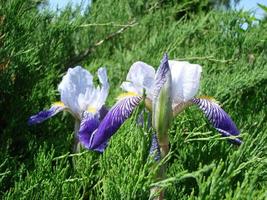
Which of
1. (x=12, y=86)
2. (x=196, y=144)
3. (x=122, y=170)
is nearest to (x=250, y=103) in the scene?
(x=196, y=144)

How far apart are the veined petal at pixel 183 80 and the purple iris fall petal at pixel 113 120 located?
12 centimetres

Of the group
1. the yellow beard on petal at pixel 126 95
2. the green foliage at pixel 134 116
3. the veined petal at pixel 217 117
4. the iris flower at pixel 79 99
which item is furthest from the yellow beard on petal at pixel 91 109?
the veined petal at pixel 217 117

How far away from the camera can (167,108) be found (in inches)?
56.2

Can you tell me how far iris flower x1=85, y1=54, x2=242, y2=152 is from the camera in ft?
4.78

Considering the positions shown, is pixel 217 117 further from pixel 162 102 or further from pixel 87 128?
pixel 87 128

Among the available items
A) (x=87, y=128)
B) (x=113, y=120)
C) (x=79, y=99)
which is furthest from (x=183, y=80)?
(x=79, y=99)

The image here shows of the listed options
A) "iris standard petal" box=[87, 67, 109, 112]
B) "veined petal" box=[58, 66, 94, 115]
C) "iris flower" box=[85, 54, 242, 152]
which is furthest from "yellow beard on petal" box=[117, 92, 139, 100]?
"veined petal" box=[58, 66, 94, 115]

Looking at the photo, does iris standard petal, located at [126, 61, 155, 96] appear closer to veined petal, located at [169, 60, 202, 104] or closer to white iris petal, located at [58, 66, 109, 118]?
veined petal, located at [169, 60, 202, 104]

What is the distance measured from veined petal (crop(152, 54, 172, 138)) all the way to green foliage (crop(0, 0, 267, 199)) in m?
0.05

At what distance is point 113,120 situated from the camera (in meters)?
1.47

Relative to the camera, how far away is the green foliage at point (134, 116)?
4.27ft

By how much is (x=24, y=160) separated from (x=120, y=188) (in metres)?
0.77

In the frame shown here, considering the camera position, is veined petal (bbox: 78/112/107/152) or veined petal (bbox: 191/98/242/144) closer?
veined petal (bbox: 191/98/242/144)

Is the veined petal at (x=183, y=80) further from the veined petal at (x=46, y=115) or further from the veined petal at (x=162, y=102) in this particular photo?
the veined petal at (x=46, y=115)
